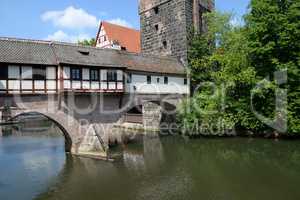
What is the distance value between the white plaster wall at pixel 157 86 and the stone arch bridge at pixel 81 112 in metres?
0.61

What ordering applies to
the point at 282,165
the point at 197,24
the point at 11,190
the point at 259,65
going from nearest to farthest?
1. the point at 11,190
2. the point at 282,165
3. the point at 259,65
4. the point at 197,24

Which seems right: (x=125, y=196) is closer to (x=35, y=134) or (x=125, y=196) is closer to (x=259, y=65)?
(x=259, y=65)

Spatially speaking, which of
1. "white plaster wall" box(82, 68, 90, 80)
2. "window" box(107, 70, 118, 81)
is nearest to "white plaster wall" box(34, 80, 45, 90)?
"white plaster wall" box(82, 68, 90, 80)

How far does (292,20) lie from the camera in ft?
63.5

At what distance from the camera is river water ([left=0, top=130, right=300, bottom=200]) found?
11.3 meters

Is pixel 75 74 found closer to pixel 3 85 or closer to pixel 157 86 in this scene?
pixel 3 85

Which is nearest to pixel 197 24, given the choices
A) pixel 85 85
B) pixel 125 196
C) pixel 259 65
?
pixel 259 65

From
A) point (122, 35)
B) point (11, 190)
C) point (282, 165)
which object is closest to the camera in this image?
point (11, 190)

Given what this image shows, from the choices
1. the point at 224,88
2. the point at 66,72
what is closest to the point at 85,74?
the point at 66,72

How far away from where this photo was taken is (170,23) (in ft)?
90.4

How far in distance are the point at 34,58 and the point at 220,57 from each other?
1358 cm

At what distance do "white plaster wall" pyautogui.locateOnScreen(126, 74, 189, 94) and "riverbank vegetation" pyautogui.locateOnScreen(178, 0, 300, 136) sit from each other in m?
1.31

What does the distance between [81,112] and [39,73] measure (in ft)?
10.4

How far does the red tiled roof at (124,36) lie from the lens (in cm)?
4019
